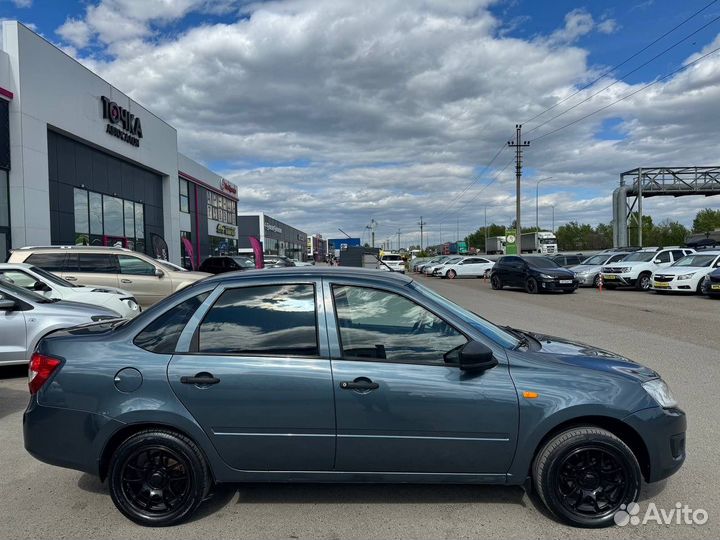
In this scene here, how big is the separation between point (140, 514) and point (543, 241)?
6775 centimetres

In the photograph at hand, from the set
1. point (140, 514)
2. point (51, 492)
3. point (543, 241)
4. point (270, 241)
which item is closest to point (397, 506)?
point (140, 514)

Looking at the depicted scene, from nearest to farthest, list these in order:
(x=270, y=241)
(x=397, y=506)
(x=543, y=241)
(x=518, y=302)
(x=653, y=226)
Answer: (x=397, y=506) → (x=518, y=302) → (x=543, y=241) → (x=653, y=226) → (x=270, y=241)

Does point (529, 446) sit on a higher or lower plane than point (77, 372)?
lower

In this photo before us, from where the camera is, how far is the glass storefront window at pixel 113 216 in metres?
25.0

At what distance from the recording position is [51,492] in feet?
12.4

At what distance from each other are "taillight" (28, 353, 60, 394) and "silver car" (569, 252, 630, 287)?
25.5 meters

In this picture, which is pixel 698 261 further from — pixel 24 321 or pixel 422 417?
pixel 24 321

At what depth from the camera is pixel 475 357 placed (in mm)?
3129

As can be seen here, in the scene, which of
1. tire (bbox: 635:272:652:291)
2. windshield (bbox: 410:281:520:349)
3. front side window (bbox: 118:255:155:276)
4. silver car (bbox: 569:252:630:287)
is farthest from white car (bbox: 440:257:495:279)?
windshield (bbox: 410:281:520:349)

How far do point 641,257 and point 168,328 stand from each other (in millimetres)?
25050

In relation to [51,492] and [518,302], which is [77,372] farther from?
[518,302]

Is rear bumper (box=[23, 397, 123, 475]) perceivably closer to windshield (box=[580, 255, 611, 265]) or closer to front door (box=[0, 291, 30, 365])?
front door (box=[0, 291, 30, 365])

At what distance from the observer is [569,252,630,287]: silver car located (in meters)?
25.8

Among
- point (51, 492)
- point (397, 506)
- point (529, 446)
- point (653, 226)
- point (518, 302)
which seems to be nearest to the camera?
point (529, 446)
